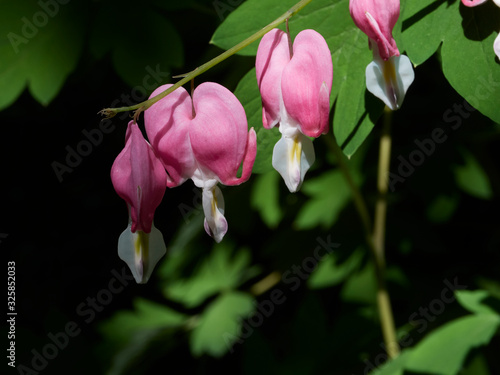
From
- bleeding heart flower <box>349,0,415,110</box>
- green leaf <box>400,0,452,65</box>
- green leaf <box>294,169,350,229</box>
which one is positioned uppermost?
bleeding heart flower <box>349,0,415,110</box>

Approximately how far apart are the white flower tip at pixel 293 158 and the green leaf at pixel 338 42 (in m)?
0.13

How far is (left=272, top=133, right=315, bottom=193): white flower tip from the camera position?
0.86 metres

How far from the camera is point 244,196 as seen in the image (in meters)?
2.10

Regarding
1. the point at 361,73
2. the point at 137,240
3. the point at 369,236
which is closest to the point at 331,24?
the point at 361,73

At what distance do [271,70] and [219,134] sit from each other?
4.8 inches

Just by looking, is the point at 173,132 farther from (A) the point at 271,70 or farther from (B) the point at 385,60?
(B) the point at 385,60

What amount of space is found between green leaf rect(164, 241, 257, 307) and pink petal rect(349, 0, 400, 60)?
154 cm

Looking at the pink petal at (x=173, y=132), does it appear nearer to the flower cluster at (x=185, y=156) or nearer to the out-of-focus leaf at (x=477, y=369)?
the flower cluster at (x=185, y=156)
